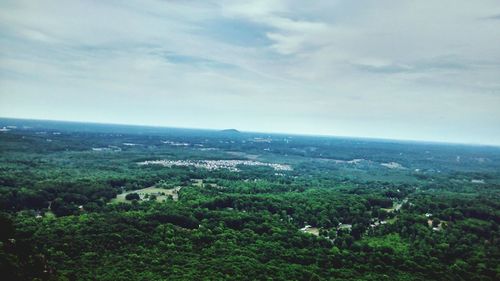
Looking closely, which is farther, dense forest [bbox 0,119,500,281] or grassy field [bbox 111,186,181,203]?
grassy field [bbox 111,186,181,203]

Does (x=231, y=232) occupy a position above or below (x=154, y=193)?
above

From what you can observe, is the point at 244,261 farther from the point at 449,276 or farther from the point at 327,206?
the point at 327,206

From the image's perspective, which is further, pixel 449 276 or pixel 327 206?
pixel 327 206

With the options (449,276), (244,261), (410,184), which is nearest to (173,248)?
(244,261)

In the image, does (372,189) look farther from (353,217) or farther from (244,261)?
(244,261)

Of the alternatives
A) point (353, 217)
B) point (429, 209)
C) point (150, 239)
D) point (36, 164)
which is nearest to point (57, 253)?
point (150, 239)

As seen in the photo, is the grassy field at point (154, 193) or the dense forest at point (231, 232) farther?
A: the grassy field at point (154, 193)

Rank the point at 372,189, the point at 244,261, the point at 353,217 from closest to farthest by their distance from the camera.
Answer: the point at 244,261 → the point at 353,217 → the point at 372,189

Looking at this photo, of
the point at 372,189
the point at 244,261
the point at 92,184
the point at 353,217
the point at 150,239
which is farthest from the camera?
the point at 372,189

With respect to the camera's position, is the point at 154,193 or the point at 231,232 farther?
the point at 154,193
